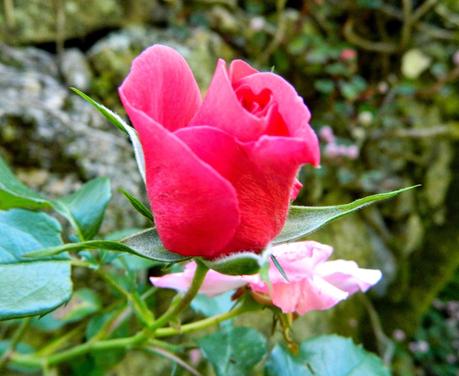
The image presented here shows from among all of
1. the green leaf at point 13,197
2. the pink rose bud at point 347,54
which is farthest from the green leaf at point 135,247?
the pink rose bud at point 347,54

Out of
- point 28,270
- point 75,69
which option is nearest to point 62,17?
point 75,69

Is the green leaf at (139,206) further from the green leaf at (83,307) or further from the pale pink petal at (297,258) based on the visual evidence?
the green leaf at (83,307)

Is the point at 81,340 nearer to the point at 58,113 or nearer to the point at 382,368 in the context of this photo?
the point at 58,113

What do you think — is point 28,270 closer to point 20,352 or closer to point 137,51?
point 20,352

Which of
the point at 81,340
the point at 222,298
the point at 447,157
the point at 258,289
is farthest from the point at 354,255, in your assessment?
the point at 258,289

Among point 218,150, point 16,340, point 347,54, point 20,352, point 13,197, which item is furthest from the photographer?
point 347,54

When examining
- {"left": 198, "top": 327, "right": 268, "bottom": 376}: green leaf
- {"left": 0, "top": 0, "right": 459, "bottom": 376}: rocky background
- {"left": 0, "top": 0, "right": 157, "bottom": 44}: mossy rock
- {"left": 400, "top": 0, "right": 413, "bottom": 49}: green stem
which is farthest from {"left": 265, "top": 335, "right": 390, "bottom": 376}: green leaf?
{"left": 400, "top": 0, "right": 413, "bottom": 49}: green stem

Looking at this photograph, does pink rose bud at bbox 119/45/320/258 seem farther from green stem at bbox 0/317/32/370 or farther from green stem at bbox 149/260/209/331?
green stem at bbox 0/317/32/370
